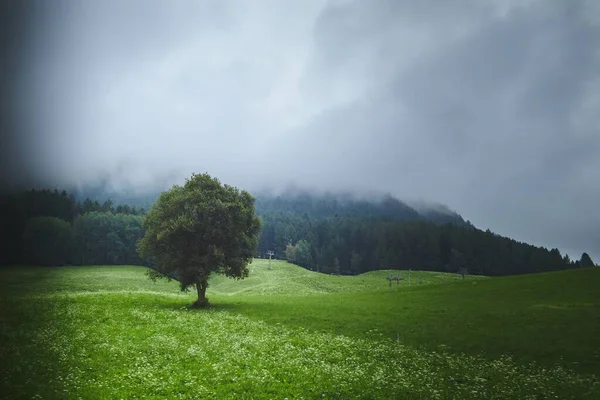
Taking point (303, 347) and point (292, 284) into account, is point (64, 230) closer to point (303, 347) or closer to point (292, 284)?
point (303, 347)

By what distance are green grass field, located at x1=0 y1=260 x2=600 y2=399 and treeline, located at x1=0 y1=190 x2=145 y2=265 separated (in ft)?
2.25

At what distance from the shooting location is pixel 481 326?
147 feet

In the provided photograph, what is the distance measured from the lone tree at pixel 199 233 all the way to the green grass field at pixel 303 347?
5.28m

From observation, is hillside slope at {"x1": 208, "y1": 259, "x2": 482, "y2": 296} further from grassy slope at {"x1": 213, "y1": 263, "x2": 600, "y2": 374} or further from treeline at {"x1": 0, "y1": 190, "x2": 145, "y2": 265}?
treeline at {"x1": 0, "y1": 190, "x2": 145, "y2": 265}

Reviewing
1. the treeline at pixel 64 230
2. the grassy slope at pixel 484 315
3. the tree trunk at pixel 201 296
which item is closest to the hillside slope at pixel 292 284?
the grassy slope at pixel 484 315

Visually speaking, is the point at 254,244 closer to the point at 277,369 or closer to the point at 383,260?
the point at 277,369

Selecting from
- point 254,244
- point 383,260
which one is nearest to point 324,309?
point 254,244

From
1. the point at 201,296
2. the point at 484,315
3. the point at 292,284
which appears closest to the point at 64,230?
the point at 201,296

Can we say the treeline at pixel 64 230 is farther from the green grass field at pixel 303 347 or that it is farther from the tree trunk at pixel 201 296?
the tree trunk at pixel 201 296

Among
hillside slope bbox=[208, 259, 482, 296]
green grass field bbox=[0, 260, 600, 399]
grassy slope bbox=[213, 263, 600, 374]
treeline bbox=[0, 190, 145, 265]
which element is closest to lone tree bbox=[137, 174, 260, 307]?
green grass field bbox=[0, 260, 600, 399]

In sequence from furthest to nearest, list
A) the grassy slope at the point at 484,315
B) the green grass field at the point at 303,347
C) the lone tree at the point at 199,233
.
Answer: the lone tree at the point at 199,233
the grassy slope at the point at 484,315
the green grass field at the point at 303,347

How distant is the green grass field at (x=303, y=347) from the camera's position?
23562 millimetres

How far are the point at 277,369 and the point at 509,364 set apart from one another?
64.3 ft

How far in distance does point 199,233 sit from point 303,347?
27.2 meters
